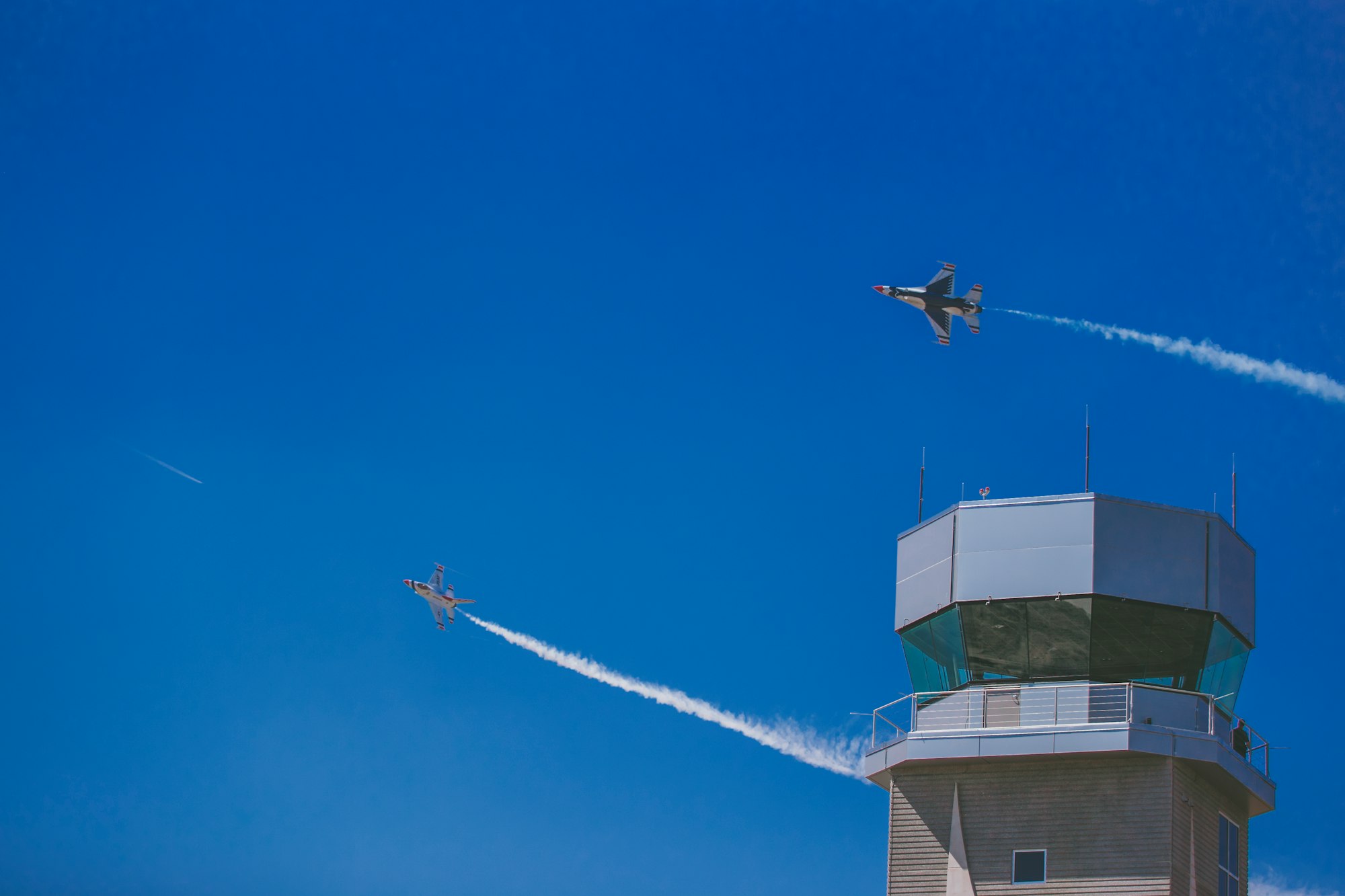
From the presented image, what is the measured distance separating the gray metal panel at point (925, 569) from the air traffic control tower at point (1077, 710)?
3.5 inches

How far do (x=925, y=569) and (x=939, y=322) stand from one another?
26.9 metres

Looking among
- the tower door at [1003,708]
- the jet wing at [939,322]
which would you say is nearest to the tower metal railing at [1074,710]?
the tower door at [1003,708]

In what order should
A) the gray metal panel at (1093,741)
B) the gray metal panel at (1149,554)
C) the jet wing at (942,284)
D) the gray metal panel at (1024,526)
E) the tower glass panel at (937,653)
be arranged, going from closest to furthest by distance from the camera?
the gray metal panel at (1093,741) < the gray metal panel at (1149,554) < the gray metal panel at (1024,526) < the tower glass panel at (937,653) < the jet wing at (942,284)

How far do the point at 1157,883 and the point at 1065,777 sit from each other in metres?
Result: 3.95

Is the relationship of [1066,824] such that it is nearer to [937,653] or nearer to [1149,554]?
[937,653]

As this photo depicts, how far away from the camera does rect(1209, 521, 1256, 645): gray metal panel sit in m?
55.4

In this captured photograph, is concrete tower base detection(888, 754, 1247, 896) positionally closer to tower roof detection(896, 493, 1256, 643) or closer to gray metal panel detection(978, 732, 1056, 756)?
gray metal panel detection(978, 732, 1056, 756)

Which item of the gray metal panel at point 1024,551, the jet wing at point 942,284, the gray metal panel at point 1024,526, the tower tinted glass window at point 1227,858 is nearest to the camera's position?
the tower tinted glass window at point 1227,858

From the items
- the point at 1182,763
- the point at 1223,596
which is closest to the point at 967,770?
the point at 1182,763

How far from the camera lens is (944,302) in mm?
82188

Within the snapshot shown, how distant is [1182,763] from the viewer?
5222 cm

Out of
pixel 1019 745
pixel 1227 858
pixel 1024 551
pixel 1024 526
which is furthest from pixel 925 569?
pixel 1227 858

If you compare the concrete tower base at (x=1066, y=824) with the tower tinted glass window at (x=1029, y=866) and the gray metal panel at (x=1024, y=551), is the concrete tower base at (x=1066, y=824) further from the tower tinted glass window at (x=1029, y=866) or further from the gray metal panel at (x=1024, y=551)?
the gray metal panel at (x=1024, y=551)

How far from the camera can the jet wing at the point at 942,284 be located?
81.8 m
